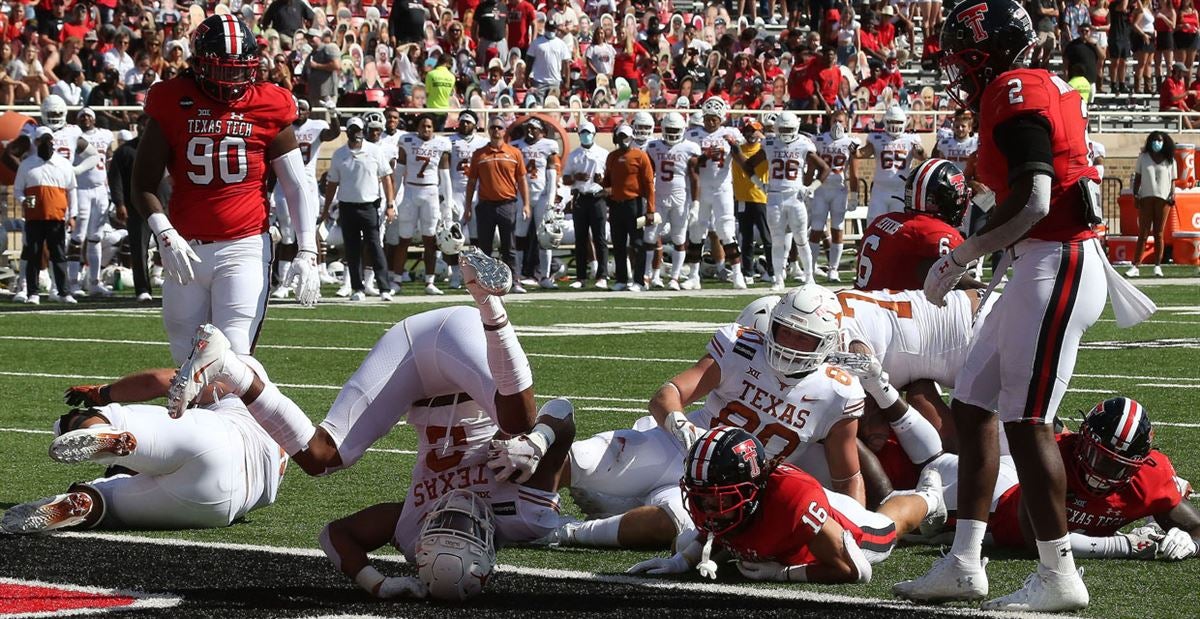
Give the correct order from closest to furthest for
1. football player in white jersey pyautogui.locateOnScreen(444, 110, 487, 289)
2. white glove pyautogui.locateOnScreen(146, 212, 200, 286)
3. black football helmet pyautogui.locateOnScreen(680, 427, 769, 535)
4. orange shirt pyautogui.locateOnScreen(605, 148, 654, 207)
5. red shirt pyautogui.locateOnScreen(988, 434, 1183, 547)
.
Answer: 1. black football helmet pyautogui.locateOnScreen(680, 427, 769, 535)
2. red shirt pyautogui.locateOnScreen(988, 434, 1183, 547)
3. white glove pyautogui.locateOnScreen(146, 212, 200, 286)
4. orange shirt pyautogui.locateOnScreen(605, 148, 654, 207)
5. football player in white jersey pyautogui.locateOnScreen(444, 110, 487, 289)

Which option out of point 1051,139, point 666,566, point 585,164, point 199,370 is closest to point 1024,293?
point 1051,139

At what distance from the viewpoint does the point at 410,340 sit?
5793mm

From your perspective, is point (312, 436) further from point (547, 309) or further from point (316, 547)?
point (547, 309)

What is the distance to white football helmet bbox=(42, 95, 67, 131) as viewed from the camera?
62.0 feet

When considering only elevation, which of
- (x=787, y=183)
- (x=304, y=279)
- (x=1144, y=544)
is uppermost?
(x=304, y=279)

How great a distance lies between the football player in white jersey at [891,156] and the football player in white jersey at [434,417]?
1559cm

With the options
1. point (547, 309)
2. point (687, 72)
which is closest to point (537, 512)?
point (547, 309)

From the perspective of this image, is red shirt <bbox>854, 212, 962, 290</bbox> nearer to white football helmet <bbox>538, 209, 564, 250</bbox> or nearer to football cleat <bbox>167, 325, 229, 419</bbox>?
football cleat <bbox>167, 325, 229, 419</bbox>

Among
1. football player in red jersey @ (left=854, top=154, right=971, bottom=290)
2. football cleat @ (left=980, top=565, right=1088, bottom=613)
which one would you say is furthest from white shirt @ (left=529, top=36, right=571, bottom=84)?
football cleat @ (left=980, top=565, right=1088, bottom=613)

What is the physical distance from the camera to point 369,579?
17.6 feet

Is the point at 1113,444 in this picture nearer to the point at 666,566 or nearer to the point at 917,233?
the point at 666,566

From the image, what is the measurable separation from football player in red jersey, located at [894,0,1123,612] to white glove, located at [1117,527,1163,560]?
101cm

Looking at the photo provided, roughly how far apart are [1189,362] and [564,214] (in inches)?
458

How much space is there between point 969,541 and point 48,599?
2660mm
